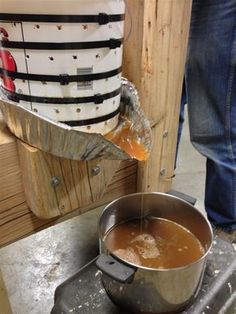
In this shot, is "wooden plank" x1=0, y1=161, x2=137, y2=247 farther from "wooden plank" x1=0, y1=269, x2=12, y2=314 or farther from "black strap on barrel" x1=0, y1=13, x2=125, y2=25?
"black strap on barrel" x1=0, y1=13, x2=125, y2=25

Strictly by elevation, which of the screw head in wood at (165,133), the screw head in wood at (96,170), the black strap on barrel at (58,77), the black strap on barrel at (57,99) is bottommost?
the screw head in wood at (165,133)

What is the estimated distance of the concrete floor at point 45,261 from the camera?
3.02 ft

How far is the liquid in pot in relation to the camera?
2.05ft

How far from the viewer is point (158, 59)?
0.58m

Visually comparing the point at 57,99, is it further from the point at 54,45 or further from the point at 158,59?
the point at 158,59

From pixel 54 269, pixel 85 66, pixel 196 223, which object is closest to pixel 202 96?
pixel 196 223

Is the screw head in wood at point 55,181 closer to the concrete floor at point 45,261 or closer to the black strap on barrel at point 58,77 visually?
the black strap on barrel at point 58,77

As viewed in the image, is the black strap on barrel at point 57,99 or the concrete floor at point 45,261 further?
the concrete floor at point 45,261

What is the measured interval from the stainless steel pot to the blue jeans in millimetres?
219

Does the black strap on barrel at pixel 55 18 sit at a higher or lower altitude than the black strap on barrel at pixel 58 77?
higher

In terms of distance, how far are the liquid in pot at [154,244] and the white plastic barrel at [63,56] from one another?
28cm

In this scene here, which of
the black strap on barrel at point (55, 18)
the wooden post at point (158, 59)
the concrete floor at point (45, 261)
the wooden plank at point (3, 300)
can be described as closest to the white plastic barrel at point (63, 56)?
the black strap on barrel at point (55, 18)

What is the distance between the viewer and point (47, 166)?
471 mm

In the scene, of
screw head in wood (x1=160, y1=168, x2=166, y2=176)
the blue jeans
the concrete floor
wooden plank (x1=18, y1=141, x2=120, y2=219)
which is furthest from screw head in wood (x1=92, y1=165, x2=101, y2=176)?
the concrete floor
